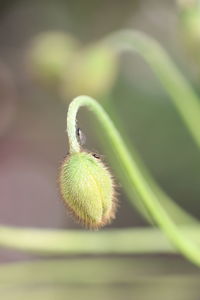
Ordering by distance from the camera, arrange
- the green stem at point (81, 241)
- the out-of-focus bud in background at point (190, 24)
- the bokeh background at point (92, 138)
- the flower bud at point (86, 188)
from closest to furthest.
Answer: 1. the flower bud at point (86, 188)
2. the green stem at point (81, 241)
3. the out-of-focus bud in background at point (190, 24)
4. the bokeh background at point (92, 138)

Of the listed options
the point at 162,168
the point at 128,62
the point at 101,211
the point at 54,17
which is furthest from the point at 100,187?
the point at 54,17

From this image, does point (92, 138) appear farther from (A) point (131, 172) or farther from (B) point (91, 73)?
(A) point (131, 172)

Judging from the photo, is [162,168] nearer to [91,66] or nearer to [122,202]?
[122,202]

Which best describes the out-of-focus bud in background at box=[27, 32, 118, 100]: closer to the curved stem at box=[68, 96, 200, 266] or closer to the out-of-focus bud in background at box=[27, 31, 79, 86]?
the out-of-focus bud in background at box=[27, 31, 79, 86]

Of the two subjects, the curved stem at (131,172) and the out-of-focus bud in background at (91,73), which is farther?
the out-of-focus bud in background at (91,73)

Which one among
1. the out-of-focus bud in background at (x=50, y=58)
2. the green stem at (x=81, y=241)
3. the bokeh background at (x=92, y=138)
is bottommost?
the green stem at (x=81, y=241)

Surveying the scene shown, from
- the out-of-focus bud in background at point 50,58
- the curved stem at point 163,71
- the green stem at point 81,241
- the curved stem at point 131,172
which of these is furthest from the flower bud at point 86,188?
the out-of-focus bud in background at point 50,58

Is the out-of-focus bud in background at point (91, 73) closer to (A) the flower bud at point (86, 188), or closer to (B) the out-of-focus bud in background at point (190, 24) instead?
(B) the out-of-focus bud in background at point (190, 24)

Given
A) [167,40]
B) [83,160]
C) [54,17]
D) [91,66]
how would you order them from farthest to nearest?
[54,17] < [167,40] < [91,66] < [83,160]

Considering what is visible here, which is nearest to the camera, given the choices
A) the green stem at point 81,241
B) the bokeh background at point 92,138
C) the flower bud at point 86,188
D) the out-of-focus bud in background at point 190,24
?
the flower bud at point 86,188
